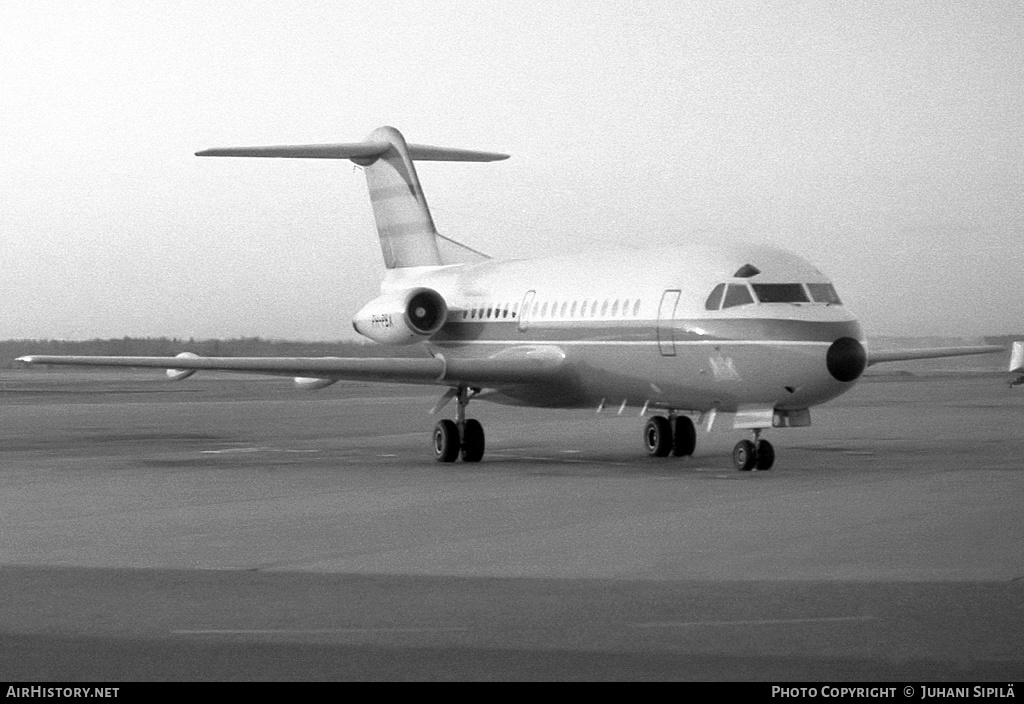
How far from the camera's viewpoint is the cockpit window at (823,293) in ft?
70.9

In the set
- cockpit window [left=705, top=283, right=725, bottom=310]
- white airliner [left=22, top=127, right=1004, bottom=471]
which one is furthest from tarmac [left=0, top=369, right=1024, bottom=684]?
cockpit window [left=705, top=283, right=725, bottom=310]

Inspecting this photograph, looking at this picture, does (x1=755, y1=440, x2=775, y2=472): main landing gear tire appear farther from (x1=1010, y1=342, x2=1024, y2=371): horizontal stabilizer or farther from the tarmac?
(x1=1010, y1=342, x2=1024, y2=371): horizontal stabilizer

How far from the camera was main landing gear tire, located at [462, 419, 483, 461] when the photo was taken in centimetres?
2427

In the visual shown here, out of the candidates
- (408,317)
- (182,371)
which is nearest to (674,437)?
(408,317)

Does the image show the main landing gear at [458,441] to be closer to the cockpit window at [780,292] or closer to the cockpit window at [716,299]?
the cockpit window at [716,299]

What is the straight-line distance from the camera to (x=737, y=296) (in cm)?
2172

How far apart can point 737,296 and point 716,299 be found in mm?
324

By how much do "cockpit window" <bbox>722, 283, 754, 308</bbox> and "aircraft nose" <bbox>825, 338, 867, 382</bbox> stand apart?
5.08 ft

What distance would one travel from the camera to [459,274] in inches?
1123

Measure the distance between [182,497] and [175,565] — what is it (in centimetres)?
591

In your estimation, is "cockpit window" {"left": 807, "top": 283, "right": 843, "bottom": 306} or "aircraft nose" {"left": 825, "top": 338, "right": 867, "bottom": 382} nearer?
"aircraft nose" {"left": 825, "top": 338, "right": 867, "bottom": 382}
